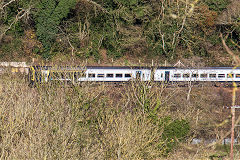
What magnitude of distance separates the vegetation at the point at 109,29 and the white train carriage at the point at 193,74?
19.4 ft

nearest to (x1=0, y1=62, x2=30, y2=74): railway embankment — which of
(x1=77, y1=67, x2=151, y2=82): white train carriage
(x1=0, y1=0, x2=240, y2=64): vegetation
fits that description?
(x1=0, y1=0, x2=240, y2=64): vegetation

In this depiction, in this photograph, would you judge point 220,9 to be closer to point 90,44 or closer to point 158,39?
point 158,39

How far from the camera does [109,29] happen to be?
118ft

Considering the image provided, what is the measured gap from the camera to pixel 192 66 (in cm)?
2834

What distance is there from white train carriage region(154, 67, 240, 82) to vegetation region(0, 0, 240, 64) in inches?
233

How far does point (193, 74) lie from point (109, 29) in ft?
37.0

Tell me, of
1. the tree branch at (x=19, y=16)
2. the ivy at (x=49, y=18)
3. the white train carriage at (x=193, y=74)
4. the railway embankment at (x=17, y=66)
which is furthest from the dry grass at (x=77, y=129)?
the tree branch at (x=19, y=16)

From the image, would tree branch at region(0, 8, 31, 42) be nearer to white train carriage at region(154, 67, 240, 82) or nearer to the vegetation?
the vegetation

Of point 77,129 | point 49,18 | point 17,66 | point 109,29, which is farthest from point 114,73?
point 77,129

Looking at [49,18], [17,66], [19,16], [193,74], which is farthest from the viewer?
[19,16]

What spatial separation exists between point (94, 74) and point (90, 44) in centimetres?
841

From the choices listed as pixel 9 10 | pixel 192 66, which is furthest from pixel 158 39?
pixel 9 10

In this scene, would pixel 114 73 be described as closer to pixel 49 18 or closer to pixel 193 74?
pixel 193 74

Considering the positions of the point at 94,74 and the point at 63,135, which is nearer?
the point at 63,135
